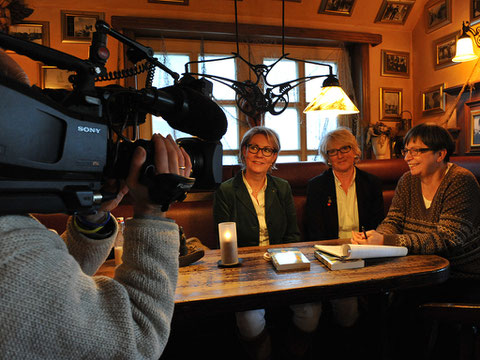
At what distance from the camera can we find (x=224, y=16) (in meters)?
→ 3.33

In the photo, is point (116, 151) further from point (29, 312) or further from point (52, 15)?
point (52, 15)

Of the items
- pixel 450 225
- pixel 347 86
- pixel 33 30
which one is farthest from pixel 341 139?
pixel 33 30

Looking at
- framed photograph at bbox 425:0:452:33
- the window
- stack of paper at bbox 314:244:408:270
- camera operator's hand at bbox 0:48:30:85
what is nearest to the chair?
stack of paper at bbox 314:244:408:270

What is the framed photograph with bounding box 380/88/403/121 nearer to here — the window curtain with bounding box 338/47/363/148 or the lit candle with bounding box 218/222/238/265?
the window curtain with bounding box 338/47/363/148

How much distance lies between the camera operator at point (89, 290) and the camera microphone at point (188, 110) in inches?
3.2

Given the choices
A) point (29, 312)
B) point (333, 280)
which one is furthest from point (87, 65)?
point (333, 280)

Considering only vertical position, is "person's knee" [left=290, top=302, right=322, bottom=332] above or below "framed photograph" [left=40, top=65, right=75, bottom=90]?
below

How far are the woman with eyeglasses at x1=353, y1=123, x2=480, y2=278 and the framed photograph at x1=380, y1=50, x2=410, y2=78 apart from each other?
241 centimetres

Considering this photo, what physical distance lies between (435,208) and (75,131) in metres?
1.58

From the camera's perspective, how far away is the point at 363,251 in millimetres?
1223

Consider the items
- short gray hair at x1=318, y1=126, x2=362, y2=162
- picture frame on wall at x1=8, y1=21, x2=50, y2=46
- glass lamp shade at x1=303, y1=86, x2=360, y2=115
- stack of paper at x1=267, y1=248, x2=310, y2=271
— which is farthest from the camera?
picture frame on wall at x1=8, y1=21, x2=50, y2=46

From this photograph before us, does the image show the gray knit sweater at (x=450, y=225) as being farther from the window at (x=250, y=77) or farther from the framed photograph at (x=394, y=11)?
the framed photograph at (x=394, y=11)

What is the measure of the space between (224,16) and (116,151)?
3.21 meters

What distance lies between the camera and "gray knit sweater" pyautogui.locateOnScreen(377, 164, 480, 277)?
1.37 m
